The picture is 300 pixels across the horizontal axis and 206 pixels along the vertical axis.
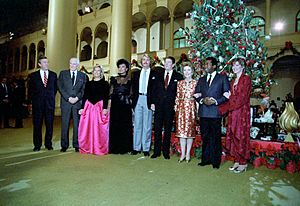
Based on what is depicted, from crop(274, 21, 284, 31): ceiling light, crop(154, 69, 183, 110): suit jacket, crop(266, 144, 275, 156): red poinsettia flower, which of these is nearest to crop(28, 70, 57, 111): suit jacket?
crop(154, 69, 183, 110): suit jacket

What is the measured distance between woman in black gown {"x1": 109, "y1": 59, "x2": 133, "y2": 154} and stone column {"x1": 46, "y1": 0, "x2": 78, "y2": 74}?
6027 millimetres

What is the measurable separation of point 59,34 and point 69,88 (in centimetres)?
598

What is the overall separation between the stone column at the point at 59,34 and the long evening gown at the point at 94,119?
5.73m

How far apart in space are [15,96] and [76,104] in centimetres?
498

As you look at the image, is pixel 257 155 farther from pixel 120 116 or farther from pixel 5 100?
pixel 5 100

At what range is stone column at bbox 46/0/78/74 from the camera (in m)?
10.1

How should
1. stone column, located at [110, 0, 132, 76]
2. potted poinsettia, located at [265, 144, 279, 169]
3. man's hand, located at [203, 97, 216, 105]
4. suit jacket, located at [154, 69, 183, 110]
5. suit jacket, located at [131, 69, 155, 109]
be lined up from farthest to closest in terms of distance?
stone column, located at [110, 0, 132, 76] < suit jacket, located at [131, 69, 155, 109] < suit jacket, located at [154, 69, 183, 110] < potted poinsettia, located at [265, 144, 279, 169] < man's hand, located at [203, 97, 216, 105]

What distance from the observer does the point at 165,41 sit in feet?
73.9

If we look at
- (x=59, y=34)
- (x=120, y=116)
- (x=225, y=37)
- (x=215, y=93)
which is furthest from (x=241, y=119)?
(x=59, y=34)

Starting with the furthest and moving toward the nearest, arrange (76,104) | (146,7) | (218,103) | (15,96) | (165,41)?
(165,41) → (146,7) → (15,96) → (76,104) → (218,103)

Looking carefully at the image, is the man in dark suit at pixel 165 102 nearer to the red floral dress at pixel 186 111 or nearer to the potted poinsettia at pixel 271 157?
the red floral dress at pixel 186 111

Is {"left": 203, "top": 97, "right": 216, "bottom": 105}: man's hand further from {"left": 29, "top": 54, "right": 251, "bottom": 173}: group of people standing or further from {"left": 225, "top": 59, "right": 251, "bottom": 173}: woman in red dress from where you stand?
{"left": 225, "top": 59, "right": 251, "bottom": 173}: woman in red dress

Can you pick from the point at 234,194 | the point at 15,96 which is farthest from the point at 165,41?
the point at 234,194

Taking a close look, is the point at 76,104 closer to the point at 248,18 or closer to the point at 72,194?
the point at 72,194
